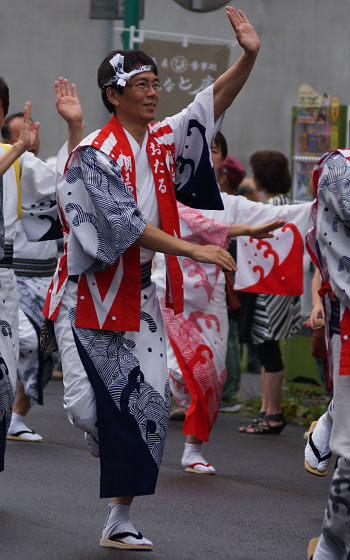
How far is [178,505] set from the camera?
17.8 feet

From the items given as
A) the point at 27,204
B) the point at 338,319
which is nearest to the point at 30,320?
the point at 27,204

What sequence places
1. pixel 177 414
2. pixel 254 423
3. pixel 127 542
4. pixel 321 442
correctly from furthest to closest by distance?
1. pixel 177 414
2. pixel 254 423
3. pixel 127 542
4. pixel 321 442

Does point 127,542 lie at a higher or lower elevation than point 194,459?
higher

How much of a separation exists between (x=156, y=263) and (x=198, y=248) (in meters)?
3.21

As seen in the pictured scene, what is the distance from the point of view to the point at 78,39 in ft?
45.6

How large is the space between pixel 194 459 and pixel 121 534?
1.80 metres

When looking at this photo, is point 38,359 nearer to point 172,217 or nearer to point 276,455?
point 276,455

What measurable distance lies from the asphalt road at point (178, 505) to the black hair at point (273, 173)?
1772 millimetres

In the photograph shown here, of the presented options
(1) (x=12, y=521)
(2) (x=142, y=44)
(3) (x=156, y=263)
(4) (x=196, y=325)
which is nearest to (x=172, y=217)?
(1) (x=12, y=521)

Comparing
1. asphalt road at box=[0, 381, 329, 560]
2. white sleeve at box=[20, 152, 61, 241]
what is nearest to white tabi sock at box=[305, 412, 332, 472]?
asphalt road at box=[0, 381, 329, 560]

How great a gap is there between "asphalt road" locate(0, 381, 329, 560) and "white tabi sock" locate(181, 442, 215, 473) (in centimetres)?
6

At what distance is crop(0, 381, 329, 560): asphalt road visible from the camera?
4621mm

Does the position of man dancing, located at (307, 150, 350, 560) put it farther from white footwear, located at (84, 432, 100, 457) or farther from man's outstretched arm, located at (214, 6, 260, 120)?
white footwear, located at (84, 432, 100, 457)

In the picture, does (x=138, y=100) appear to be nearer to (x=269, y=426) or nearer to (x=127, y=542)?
(x=127, y=542)
